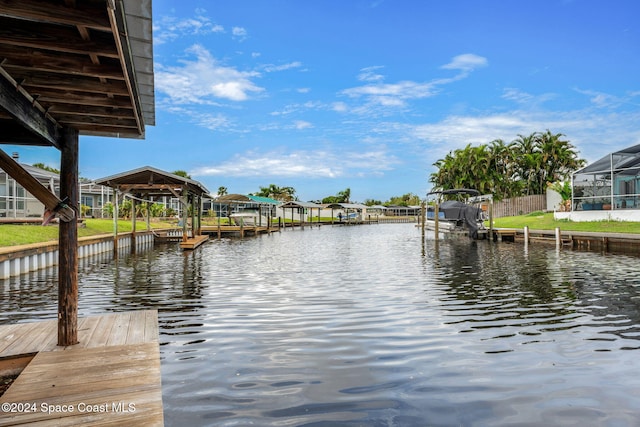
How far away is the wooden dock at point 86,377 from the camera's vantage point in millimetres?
3383

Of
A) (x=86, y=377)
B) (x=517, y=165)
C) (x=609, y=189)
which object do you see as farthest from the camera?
(x=517, y=165)

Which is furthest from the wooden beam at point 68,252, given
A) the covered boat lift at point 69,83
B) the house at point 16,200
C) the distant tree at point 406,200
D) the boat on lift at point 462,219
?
the distant tree at point 406,200

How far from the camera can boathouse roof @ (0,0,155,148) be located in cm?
286

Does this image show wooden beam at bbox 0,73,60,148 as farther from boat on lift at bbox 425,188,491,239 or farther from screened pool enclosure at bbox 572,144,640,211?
boat on lift at bbox 425,188,491,239

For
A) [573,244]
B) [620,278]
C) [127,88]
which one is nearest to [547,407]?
[127,88]

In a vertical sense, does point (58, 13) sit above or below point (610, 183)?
below

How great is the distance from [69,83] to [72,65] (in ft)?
1.30

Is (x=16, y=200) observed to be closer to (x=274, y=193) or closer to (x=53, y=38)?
(x=53, y=38)

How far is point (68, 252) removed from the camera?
508 cm

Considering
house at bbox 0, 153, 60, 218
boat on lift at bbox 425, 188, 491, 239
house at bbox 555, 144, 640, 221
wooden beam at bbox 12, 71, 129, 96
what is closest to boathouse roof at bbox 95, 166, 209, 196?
house at bbox 0, 153, 60, 218

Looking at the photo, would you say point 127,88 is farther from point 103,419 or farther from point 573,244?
point 573,244

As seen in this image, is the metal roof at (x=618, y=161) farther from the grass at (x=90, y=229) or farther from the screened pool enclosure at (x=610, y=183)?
the grass at (x=90, y=229)

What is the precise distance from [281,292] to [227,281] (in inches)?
94.7

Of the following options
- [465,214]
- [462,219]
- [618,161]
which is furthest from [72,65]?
[462,219]
